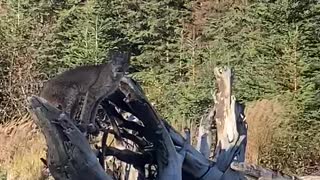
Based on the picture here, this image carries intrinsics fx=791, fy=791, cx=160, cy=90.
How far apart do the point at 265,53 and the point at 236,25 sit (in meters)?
4.19

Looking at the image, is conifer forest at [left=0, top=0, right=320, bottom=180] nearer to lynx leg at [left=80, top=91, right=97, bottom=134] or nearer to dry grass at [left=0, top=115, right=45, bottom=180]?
dry grass at [left=0, top=115, right=45, bottom=180]

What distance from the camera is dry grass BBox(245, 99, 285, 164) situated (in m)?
9.16

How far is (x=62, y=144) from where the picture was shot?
11.0 feet

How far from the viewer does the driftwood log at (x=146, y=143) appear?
334 cm

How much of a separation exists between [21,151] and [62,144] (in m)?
5.18

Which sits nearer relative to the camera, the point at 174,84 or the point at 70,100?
the point at 70,100

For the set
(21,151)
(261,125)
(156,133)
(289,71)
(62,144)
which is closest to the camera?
(62,144)

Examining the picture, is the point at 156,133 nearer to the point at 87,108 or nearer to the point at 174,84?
the point at 87,108

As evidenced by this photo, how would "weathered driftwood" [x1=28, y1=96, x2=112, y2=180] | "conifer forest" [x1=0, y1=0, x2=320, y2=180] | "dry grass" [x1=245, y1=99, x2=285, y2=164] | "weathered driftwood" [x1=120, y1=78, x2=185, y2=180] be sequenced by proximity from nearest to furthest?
"weathered driftwood" [x1=28, y1=96, x2=112, y2=180]
"weathered driftwood" [x1=120, y1=78, x2=185, y2=180]
"conifer forest" [x1=0, y1=0, x2=320, y2=180]
"dry grass" [x1=245, y1=99, x2=285, y2=164]

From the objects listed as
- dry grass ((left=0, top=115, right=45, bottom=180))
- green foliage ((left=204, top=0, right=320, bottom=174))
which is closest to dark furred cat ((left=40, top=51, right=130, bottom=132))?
dry grass ((left=0, top=115, right=45, bottom=180))

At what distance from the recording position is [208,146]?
16.8 feet

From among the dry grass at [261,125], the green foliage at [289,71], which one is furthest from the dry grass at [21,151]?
the green foliage at [289,71]

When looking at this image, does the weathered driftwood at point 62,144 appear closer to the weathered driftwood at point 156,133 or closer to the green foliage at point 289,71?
the weathered driftwood at point 156,133

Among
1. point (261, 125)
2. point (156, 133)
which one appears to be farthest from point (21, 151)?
point (156, 133)
